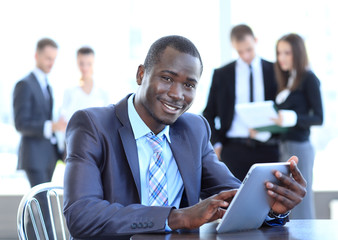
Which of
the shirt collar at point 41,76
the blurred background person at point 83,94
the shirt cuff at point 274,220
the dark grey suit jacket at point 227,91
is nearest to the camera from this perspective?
the shirt cuff at point 274,220

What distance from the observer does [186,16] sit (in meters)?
5.35

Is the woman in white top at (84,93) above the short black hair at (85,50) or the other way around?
the other way around

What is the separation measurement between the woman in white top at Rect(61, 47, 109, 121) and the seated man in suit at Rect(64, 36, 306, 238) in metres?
2.63

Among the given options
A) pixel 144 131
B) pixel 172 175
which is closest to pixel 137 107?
pixel 144 131

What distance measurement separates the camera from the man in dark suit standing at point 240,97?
3975mm

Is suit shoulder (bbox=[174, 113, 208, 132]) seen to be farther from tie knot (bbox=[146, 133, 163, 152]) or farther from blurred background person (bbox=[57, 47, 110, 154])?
blurred background person (bbox=[57, 47, 110, 154])

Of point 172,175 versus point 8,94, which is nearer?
point 172,175

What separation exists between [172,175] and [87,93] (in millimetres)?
2847

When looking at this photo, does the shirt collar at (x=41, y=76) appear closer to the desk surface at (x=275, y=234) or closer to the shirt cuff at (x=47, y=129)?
the shirt cuff at (x=47, y=129)

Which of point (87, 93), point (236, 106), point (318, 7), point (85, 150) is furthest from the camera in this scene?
point (318, 7)

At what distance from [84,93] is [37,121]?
19.9 inches

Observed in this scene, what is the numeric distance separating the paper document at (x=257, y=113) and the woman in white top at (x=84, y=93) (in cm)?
128

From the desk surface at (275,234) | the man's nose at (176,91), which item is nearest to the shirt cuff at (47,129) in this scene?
the man's nose at (176,91)

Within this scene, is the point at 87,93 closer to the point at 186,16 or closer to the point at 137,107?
the point at 186,16
